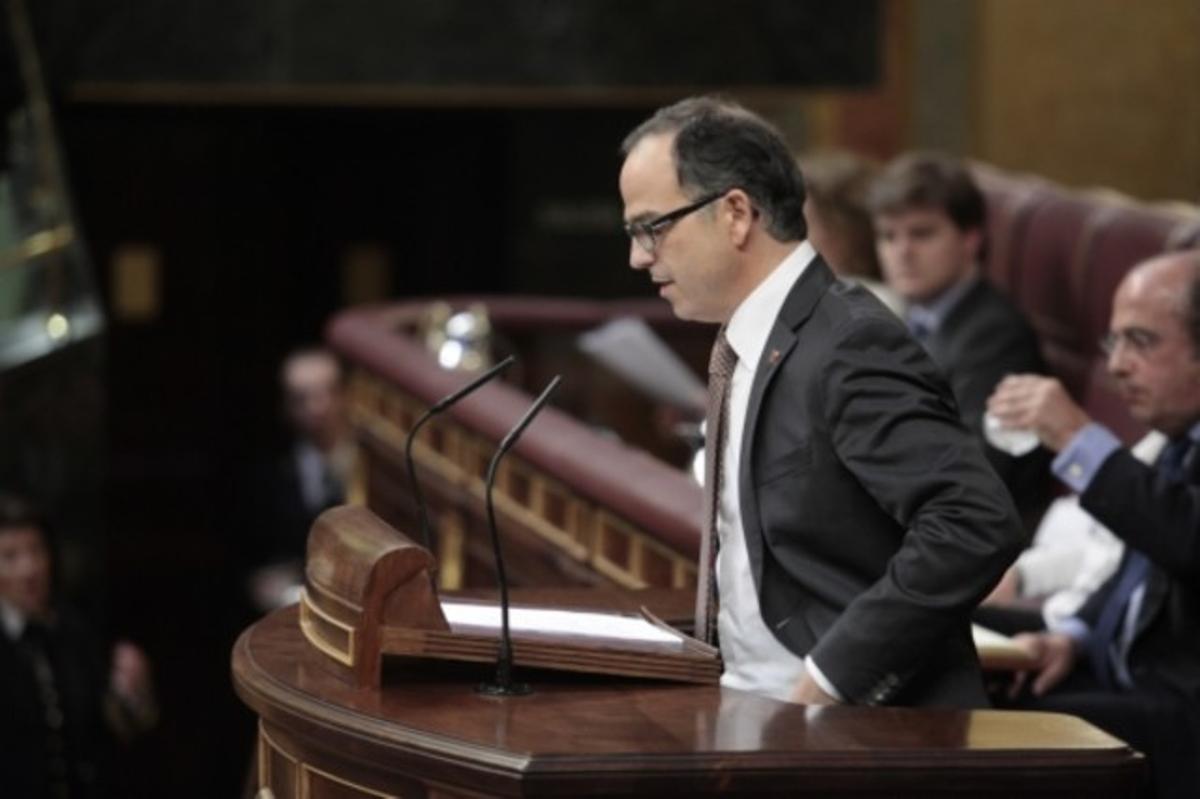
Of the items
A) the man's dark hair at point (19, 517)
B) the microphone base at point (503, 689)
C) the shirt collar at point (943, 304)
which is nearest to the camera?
the microphone base at point (503, 689)

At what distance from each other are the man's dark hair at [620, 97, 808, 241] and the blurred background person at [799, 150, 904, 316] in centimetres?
259

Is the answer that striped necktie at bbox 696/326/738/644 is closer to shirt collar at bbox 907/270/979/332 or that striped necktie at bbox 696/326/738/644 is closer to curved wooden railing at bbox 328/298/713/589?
curved wooden railing at bbox 328/298/713/589

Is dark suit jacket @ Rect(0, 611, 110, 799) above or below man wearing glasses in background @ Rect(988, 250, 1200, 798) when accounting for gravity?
below

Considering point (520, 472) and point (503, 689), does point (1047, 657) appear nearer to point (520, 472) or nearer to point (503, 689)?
point (503, 689)

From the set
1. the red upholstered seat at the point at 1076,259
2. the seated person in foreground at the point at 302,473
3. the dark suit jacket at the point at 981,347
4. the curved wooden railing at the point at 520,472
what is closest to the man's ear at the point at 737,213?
the curved wooden railing at the point at 520,472

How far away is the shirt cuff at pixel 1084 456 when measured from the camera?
4.17 metres

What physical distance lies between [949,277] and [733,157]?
248 centimetres

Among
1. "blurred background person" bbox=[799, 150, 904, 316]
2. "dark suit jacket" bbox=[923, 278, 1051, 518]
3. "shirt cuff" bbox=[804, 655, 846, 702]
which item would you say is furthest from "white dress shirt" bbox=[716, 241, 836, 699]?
"blurred background person" bbox=[799, 150, 904, 316]

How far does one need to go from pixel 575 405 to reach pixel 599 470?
2710mm

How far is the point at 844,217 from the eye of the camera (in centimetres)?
602

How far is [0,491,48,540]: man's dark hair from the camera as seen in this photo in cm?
699

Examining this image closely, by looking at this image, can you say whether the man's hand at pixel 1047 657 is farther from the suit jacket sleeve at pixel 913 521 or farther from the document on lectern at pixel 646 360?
the document on lectern at pixel 646 360

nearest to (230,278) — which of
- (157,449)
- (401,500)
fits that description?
(157,449)

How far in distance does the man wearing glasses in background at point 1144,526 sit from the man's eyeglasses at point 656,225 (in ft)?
3.70
